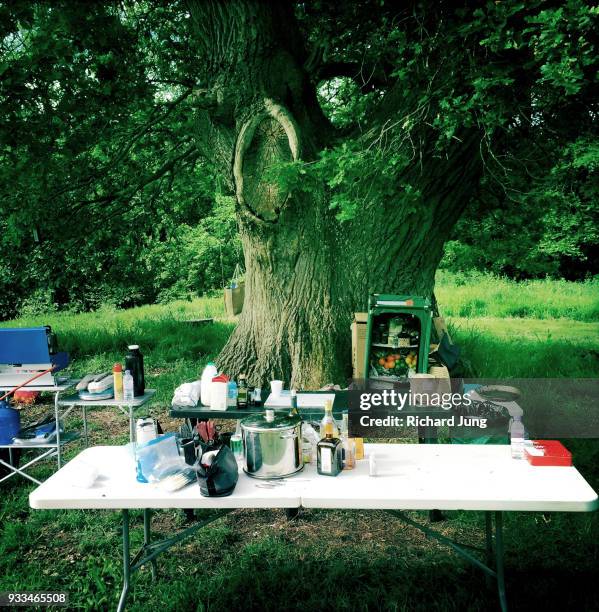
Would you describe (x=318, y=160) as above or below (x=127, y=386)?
above

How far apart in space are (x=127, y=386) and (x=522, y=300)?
467 inches

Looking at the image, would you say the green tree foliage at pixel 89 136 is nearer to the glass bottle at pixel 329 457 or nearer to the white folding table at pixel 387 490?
the white folding table at pixel 387 490

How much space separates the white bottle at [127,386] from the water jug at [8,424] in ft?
3.12

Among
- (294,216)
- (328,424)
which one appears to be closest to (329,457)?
(328,424)

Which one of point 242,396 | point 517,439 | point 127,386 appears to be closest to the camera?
point 517,439

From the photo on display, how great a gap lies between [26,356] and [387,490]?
3.45m

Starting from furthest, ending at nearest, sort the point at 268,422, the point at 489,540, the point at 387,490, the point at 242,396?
Result: the point at 242,396, the point at 489,540, the point at 268,422, the point at 387,490

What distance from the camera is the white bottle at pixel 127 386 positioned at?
4352 mm

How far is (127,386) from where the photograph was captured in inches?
172

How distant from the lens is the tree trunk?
5941 millimetres

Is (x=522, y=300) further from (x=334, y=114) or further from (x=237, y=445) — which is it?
(x=237, y=445)

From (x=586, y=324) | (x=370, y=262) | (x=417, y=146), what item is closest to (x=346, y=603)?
(x=370, y=262)

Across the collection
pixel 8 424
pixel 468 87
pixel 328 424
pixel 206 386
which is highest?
pixel 468 87

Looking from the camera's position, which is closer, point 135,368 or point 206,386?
point 206,386
